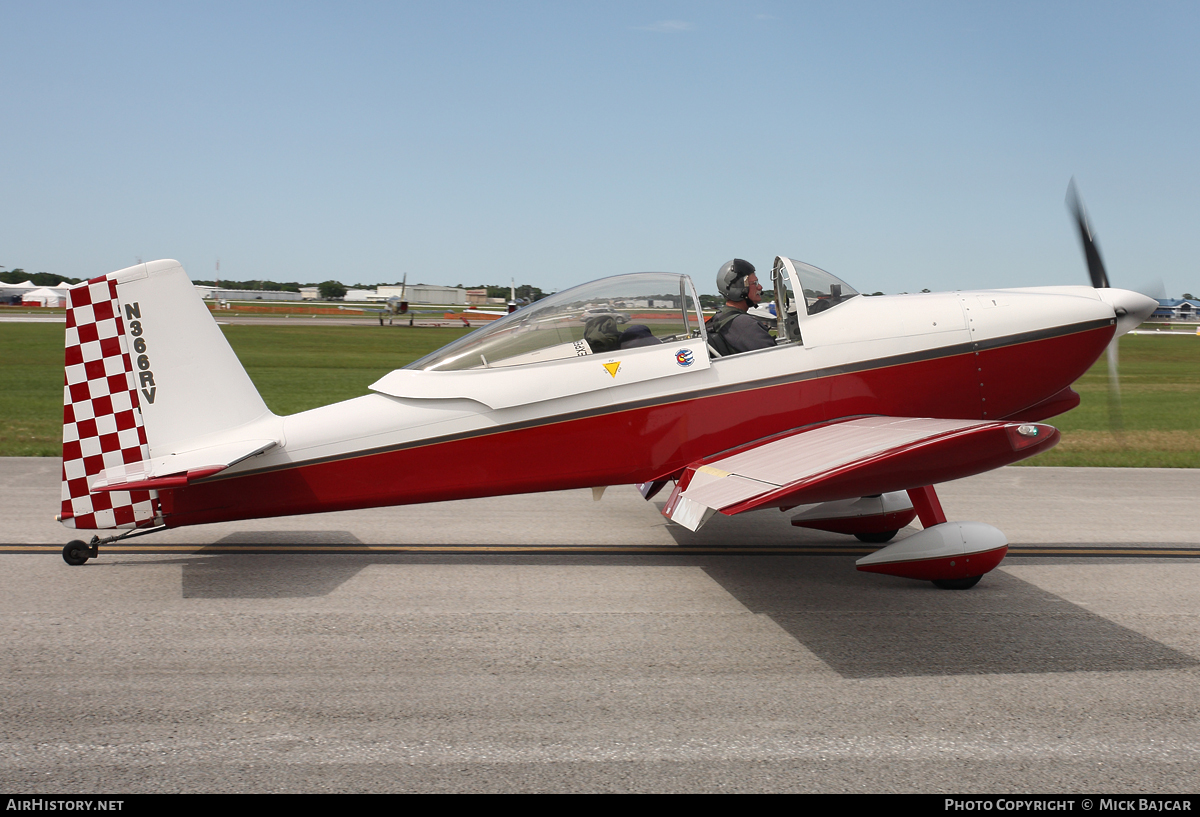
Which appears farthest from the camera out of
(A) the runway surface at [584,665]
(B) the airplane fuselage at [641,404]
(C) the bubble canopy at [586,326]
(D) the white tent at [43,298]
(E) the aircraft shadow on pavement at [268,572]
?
(D) the white tent at [43,298]

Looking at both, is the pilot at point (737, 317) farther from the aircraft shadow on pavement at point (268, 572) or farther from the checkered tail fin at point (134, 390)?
the checkered tail fin at point (134, 390)

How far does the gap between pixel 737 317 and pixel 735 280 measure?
512 millimetres

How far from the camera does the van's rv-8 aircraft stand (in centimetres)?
538

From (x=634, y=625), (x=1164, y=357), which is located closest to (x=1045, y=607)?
(x=634, y=625)

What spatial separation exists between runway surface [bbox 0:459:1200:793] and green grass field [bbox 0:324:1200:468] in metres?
3.63

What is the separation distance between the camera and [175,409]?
5.49 meters

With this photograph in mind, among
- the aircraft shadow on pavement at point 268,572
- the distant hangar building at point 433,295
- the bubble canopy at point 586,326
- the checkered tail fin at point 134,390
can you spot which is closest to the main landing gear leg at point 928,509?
the bubble canopy at point 586,326

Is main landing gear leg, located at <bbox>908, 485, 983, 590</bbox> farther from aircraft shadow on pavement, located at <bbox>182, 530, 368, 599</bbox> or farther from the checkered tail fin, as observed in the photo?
the checkered tail fin

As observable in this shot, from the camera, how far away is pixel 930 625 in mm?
4922

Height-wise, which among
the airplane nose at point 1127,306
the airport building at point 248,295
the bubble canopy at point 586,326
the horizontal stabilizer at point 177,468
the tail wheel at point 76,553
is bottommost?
the tail wheel at point 76,553

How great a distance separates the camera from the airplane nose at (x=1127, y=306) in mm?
6457

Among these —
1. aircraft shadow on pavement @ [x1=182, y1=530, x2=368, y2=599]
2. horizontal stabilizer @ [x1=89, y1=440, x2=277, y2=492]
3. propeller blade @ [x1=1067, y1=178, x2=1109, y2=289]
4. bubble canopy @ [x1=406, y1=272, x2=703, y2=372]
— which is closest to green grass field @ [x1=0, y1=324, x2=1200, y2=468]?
propeller blade @ [x1=1067, y1=178, x2=1109, y2=289]

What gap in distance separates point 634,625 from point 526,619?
24.4 inches
